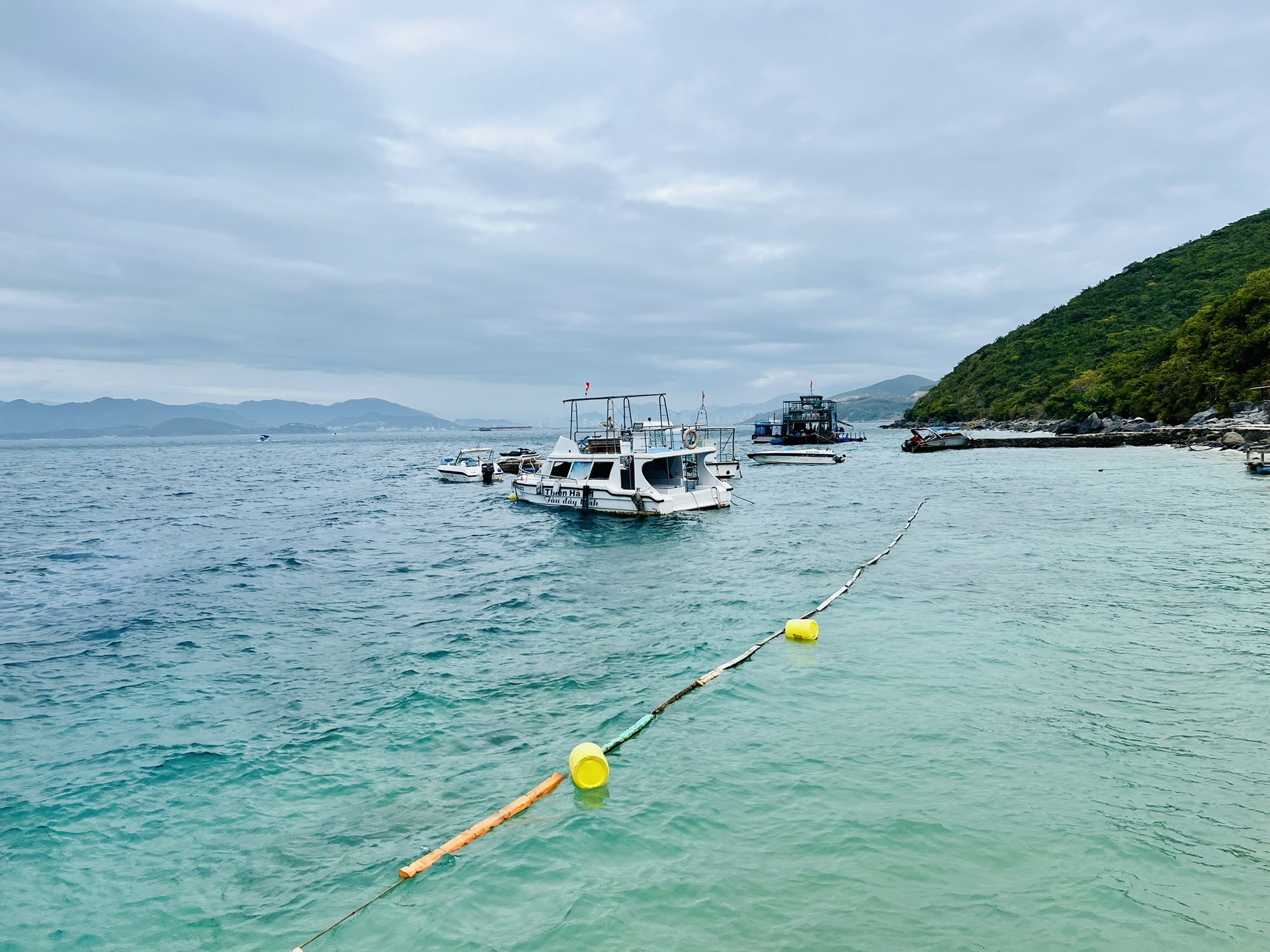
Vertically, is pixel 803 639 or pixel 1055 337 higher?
pixel 1055 337

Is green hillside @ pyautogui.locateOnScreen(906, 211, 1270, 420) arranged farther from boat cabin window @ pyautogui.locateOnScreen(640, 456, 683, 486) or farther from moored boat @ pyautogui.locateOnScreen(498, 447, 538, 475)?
moored boat @ pyautogui.locateOnScreen(498, 447, 538, 475)

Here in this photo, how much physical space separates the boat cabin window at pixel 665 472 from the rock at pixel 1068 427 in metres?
63.4

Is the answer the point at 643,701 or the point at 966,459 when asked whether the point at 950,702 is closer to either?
the point at 643,701

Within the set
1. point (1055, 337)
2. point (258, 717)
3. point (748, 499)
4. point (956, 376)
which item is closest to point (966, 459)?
point (748, 499)

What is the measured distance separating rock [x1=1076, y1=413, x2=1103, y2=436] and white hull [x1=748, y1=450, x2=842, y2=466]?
3092 centimetres

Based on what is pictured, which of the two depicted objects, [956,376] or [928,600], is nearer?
[928,600]

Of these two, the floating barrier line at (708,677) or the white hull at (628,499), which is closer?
the floating barrier line at (708,677)

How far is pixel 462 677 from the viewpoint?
1262 centimetres

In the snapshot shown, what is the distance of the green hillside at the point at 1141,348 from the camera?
2675 inches

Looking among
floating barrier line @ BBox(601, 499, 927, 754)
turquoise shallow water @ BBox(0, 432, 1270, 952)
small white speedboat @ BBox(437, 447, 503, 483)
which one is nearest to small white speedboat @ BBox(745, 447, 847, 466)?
small white speedboat @ BBox(437, 447, 503, 483)

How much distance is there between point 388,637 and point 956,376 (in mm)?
166454

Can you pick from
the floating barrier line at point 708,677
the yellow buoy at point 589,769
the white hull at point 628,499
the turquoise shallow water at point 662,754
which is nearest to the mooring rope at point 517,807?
the floating barrier line at point 708,677

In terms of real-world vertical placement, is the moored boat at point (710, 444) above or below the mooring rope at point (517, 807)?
above

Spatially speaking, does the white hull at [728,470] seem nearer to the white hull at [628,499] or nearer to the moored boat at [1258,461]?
the white hull at [628,499]
